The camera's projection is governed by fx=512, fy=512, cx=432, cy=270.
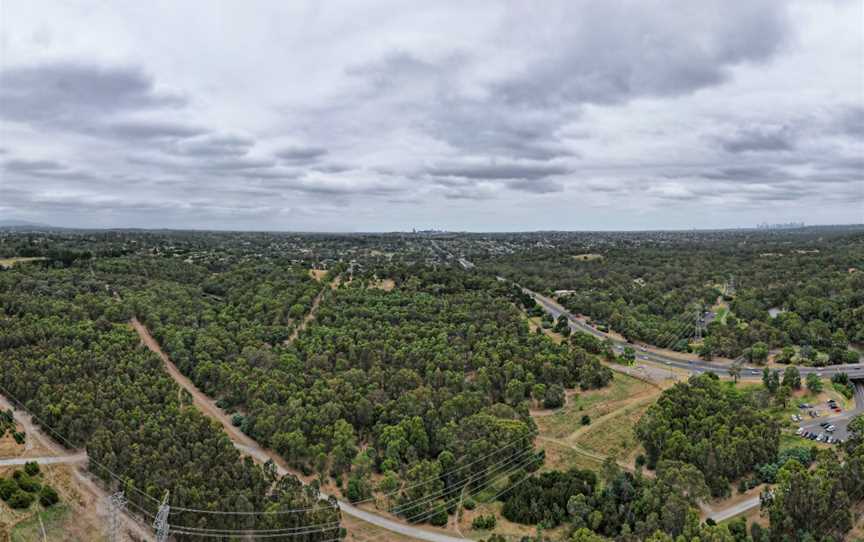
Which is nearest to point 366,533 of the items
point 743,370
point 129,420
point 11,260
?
point 129,420

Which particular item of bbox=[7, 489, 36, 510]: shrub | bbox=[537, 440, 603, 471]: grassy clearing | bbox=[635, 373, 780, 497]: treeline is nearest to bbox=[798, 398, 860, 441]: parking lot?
bbox=[635, 373, 780, 497]: treeline

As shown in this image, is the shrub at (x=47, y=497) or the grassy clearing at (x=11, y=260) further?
the grassy clearing at (x=11, y=260)

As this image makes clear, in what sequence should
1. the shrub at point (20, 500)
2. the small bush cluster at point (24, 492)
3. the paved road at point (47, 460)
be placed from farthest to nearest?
the paved road at point (47, 460), the small bush cluster at point (24, 492), the shrub at point (20, 500)

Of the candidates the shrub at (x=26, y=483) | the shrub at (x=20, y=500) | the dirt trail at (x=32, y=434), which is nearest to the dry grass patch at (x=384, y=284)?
the dirt trail at (x=32, y=434)

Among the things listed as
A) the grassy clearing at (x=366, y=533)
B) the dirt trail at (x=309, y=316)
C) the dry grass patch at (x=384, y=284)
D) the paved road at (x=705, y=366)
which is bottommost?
the grassy clearing at (x=366, y=533)

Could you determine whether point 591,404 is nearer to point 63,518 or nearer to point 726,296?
point 63,518

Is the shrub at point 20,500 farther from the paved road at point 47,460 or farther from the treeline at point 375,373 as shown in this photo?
the treeline at point 375,373

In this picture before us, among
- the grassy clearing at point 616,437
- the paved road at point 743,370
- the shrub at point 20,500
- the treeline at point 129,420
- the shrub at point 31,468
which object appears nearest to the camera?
the treeline at point 129,420
